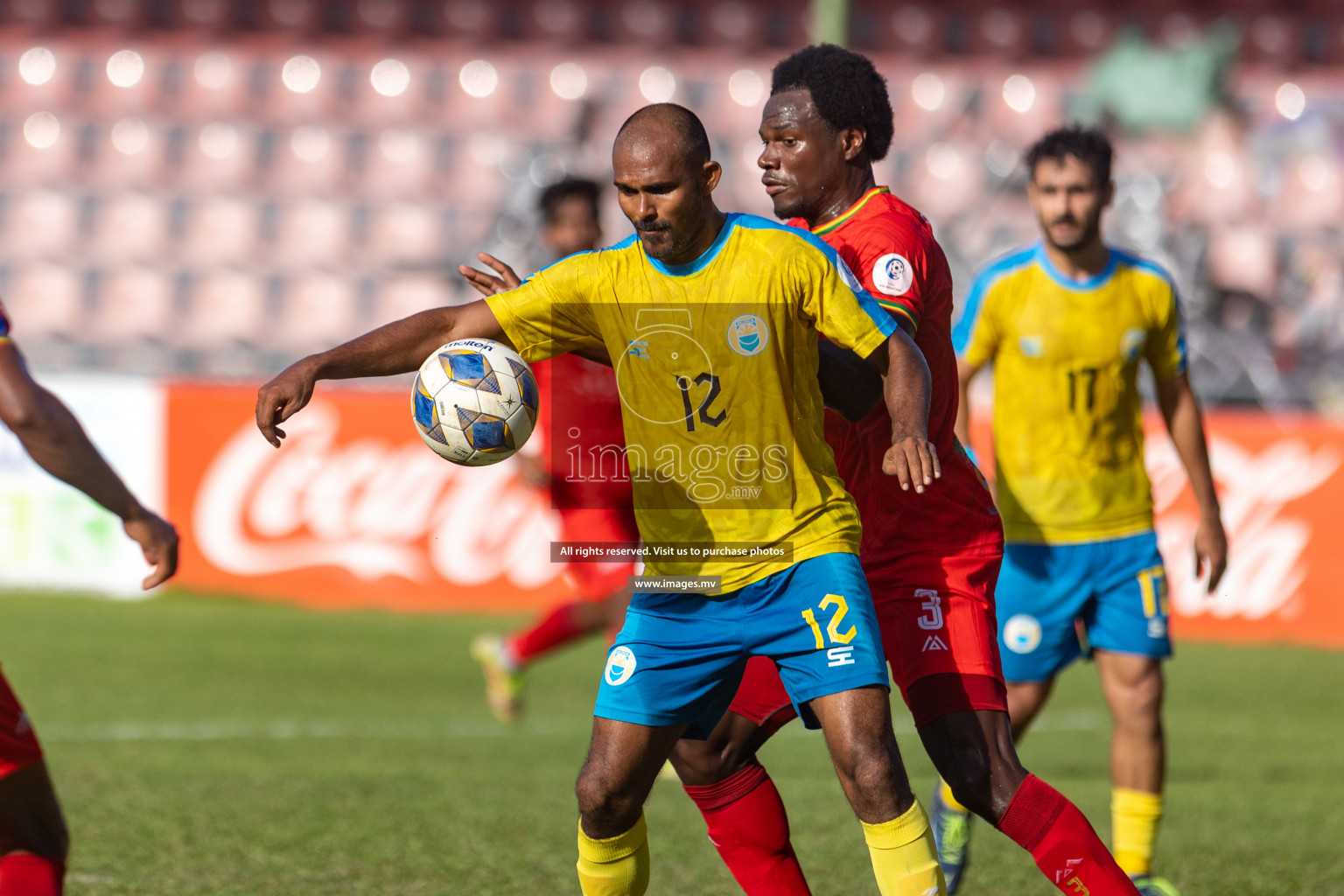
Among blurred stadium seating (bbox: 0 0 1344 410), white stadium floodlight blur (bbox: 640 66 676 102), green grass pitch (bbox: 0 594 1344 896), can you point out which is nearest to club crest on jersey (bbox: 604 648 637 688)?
green grass pitch (bbox: 0 594 1344 896)

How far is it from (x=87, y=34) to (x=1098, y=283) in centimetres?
1709

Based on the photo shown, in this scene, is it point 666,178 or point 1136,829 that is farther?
point 1136,829

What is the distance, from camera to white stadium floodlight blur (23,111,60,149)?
765 inches

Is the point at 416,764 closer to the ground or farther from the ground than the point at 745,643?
closer to the ground

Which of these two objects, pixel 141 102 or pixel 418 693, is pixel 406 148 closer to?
pixel 141 102

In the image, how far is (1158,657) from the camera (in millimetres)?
5750

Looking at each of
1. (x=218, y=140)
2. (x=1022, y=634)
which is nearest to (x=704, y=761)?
(x=1022, y=634)

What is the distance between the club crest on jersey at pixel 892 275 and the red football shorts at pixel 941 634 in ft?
2.51

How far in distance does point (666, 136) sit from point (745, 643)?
1.23 metres

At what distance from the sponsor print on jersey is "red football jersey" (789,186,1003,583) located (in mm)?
1486

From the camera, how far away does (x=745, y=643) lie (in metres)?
4.02

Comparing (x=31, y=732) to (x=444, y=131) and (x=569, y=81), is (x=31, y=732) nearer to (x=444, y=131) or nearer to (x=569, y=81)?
(x=444, y=131)

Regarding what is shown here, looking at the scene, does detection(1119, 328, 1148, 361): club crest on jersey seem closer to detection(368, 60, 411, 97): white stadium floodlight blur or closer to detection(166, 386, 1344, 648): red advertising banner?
detection(166, 386, 1344, 648): red advertising banner

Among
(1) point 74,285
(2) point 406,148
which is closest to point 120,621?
(1) point 74,285
